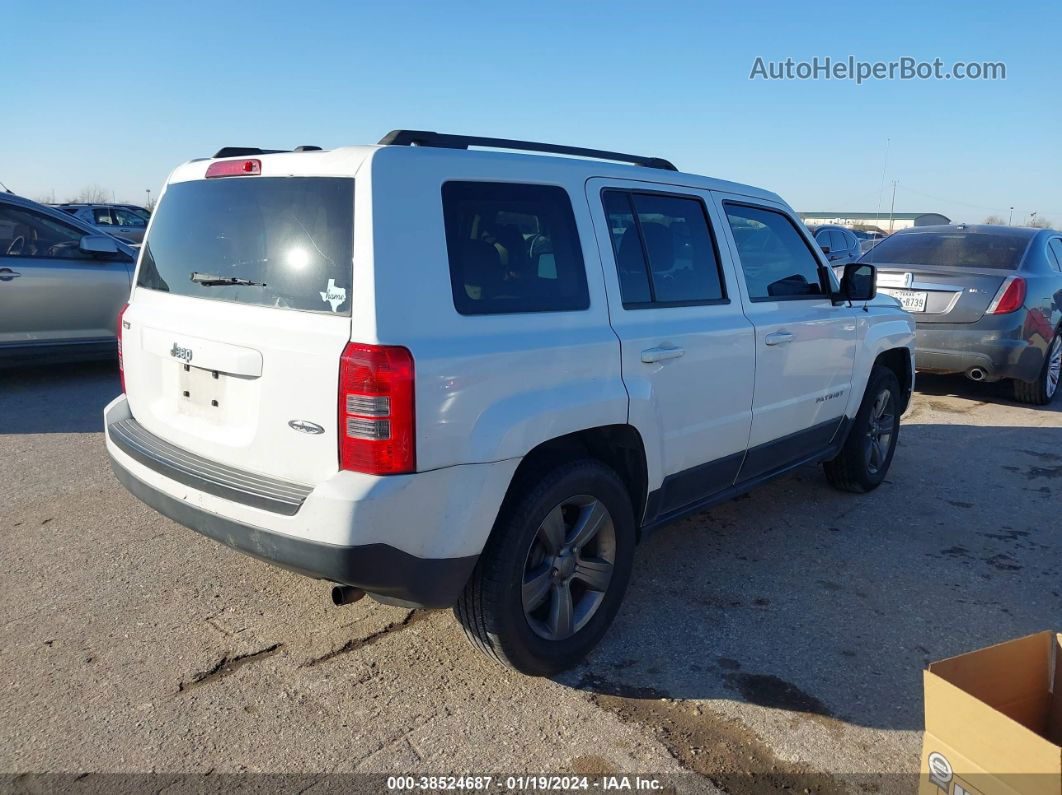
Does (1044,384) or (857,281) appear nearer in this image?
(857,281)

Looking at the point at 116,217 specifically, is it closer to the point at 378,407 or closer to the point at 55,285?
the point at 55,285

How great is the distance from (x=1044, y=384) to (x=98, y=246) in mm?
9215

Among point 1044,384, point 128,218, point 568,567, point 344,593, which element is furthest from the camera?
point 128,218

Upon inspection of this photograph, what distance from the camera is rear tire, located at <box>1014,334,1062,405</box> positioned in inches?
318

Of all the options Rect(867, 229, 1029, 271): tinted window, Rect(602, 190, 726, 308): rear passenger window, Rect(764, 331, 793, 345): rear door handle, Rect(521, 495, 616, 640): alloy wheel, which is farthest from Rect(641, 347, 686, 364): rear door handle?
Rect(867, 229, 1029, 271): tinted window

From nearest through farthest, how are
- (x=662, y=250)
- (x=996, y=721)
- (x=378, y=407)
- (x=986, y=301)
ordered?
(x=996, y=721) → (x=378, y=407) → (x=662, y=250) → (x=986, y=301)

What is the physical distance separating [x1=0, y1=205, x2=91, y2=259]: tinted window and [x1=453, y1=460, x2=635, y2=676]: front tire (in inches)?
259

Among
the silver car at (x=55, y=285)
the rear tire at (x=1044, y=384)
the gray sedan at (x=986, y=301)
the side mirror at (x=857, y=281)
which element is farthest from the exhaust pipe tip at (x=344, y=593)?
the rear tire at (x=1044, y=384)

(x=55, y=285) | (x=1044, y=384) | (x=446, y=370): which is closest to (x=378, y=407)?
(x=446, y=370)

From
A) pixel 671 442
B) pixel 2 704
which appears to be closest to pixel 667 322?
pixel 671 442

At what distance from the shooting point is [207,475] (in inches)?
114

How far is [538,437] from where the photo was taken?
9.24 feet

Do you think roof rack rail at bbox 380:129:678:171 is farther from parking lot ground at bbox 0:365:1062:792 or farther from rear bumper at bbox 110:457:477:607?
parking lot ground at bbox 0:365:1062:792

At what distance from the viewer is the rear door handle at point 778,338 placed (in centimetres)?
402
